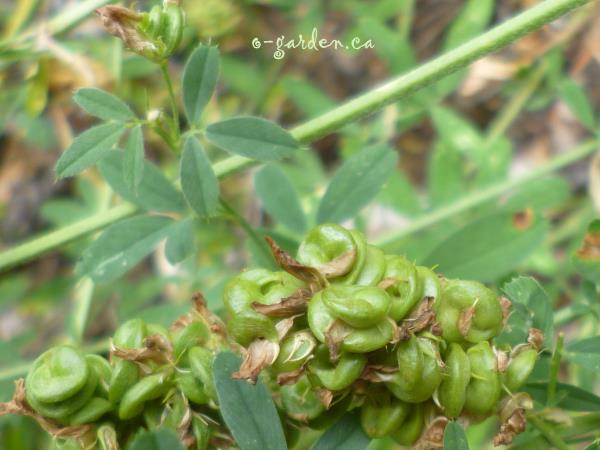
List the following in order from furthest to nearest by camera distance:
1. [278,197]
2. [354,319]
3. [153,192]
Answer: [278,197]
[153,192]
[354,319]

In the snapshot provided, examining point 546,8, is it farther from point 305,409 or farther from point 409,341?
point 305,409

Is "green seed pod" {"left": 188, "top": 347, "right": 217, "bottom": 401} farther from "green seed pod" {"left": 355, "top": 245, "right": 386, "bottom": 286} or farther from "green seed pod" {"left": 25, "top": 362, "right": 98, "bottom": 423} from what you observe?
"green seed pod" {"left": 355, "top": 245, "right": 386, "bottom": 286}

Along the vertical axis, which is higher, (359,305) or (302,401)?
(359,305)

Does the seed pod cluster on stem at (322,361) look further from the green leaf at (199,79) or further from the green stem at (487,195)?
the green stem at (487,195)

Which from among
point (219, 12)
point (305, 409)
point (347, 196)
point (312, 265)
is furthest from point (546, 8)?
point (219, 12)

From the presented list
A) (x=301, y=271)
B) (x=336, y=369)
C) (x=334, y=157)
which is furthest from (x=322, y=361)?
(x=334, y=157)

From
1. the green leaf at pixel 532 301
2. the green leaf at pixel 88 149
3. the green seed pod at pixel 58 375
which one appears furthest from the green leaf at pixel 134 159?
the green leaf at pixel 532 301

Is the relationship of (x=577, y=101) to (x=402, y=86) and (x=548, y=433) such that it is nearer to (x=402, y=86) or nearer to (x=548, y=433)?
(x=402, y=86)

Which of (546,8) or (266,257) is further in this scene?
(266,257)
